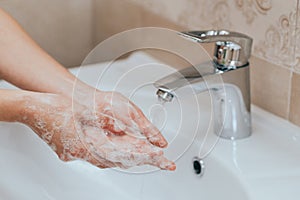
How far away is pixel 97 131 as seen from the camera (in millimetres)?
710

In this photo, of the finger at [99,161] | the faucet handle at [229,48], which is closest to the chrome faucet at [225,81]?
the faucet handle at [229,48]

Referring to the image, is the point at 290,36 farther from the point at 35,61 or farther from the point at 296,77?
the point at 35,61

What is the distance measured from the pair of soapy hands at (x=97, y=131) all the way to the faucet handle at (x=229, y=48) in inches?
5.2

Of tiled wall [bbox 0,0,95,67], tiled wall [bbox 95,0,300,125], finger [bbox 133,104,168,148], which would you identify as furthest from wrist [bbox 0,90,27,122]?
tiled wall [bbox 0,0,95,67]

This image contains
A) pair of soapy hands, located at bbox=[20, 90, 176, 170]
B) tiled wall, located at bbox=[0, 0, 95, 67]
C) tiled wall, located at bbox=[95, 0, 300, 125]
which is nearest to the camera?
pair of soapy hands, located at bbox=[20, 90, 176, 170]

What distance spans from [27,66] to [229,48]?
27cm

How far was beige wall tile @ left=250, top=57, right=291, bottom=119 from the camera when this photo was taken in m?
0.82

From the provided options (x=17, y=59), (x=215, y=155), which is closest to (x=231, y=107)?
(x=215, y=155)

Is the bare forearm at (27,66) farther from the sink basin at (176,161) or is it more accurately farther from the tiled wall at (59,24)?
the tiled wall at (59,24)

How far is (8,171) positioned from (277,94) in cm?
37

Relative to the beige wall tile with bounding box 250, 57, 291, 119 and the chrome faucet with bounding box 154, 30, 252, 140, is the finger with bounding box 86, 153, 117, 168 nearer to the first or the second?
the chrome faucet with bounding box 154, 30, 252, 140

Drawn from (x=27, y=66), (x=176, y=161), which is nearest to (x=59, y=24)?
(x=27, y=66)

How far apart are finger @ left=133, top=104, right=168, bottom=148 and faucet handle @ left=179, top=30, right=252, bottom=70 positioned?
0.41 ft

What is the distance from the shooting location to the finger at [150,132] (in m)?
0.70
